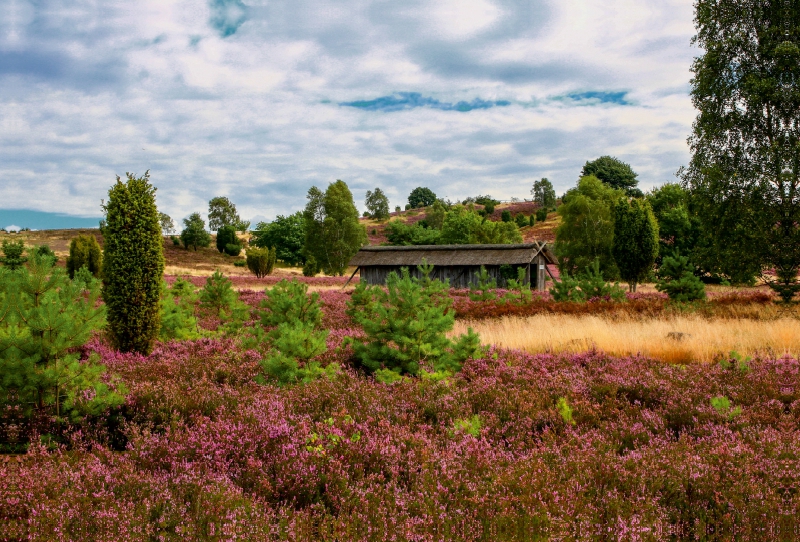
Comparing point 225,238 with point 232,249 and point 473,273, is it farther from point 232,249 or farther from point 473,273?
point 473,273

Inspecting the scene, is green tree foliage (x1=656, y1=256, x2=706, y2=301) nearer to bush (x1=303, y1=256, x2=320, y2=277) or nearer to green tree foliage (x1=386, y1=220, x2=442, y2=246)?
bush (x1=303, y1=256, x2=320, y2=277)

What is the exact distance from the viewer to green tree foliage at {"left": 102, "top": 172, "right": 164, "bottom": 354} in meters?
10.3

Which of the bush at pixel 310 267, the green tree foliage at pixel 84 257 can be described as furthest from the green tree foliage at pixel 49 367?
the bush at pixel 310 267

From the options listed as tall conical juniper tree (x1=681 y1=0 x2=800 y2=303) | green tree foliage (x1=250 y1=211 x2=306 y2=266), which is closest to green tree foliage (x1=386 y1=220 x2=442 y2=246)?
green tree foliage (x1=250 y1=211 x2=306 y2=266)

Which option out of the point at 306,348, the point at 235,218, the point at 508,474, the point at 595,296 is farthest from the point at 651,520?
the point at 235,218

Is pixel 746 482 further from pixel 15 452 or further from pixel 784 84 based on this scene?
pixel 784 84

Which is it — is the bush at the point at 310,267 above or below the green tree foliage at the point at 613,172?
below

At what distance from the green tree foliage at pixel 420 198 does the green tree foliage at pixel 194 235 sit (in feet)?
210

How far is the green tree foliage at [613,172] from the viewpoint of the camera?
8312cm

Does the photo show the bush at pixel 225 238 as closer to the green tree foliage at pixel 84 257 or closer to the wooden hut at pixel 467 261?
the green tree foliage at pixel 84 257

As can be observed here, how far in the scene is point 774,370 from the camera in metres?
8.06

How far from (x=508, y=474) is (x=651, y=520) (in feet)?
3.57

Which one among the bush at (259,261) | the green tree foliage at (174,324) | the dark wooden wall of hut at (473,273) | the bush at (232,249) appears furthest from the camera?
the bush at (232,249)

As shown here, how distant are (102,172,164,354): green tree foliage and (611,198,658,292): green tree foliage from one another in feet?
118
